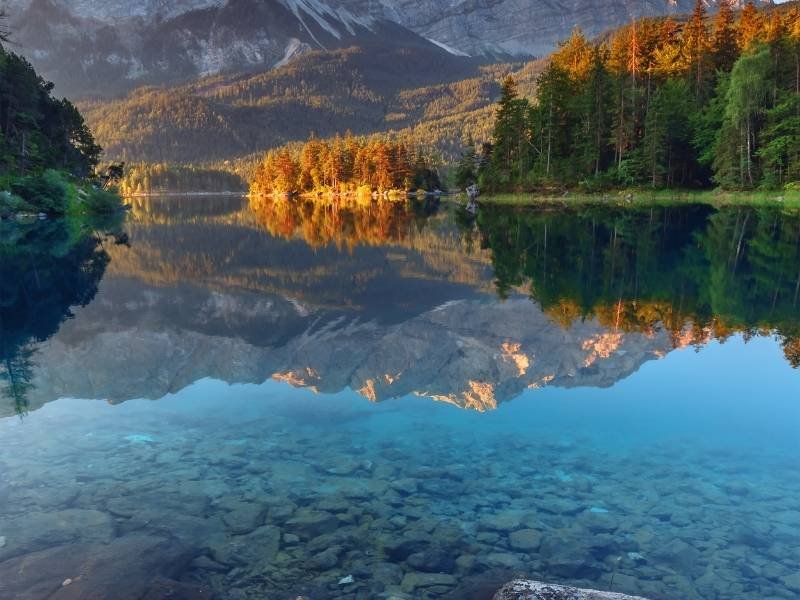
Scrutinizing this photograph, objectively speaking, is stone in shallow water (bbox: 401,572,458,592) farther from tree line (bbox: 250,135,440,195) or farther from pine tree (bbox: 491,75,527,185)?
tree line (bbox: 250,135,440,195)

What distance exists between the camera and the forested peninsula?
6712 cm

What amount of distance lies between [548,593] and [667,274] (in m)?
22.1

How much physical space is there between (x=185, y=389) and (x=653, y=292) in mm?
16777

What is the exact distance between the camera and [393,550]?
7395mm

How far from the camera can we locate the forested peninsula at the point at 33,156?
6712cm

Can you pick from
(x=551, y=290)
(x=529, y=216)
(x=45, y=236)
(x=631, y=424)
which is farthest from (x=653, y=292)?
(x=45, y=236)

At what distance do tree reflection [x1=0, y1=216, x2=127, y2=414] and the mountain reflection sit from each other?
10 cm

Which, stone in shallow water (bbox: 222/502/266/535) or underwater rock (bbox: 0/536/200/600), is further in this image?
stone in shallow water (bbox: 222/502/266/535)

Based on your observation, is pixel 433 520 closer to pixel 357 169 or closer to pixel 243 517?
pixel 243 517

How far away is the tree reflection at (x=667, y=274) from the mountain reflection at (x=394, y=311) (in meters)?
0.11

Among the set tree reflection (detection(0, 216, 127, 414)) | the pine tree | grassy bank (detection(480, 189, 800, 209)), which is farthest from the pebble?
the pine tree

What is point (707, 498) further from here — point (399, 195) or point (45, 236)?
point (399, 195)

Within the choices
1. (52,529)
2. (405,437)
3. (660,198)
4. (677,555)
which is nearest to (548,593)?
(677,555)

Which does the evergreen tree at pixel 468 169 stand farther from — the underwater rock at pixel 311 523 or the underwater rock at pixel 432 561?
the underwater rock at pixel 432 561
